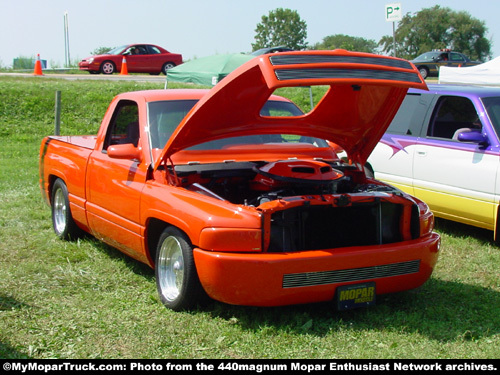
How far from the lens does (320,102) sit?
498cm

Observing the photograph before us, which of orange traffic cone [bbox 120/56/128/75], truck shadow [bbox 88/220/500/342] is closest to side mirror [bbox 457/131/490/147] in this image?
truck shadow [bbox 88/220/500/342]

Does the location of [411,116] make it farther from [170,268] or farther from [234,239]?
[234,239]

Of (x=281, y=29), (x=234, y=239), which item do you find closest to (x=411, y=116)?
(x=234, y=239)

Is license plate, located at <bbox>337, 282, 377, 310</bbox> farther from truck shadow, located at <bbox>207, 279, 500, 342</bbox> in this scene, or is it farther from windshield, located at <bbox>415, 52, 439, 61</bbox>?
windshield, located at <bbox>415, 52, 439, 61</bbox>

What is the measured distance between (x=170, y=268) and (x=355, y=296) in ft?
4.56

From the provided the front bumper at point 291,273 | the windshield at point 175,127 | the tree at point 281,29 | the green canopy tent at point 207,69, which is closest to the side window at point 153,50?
the green canopy tent at point 207,69

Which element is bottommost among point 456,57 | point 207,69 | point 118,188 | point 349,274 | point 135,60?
point 349,274

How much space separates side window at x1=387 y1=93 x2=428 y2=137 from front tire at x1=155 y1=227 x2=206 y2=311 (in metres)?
4.06

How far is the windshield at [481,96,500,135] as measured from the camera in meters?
6.76

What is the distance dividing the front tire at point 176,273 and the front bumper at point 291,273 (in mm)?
139

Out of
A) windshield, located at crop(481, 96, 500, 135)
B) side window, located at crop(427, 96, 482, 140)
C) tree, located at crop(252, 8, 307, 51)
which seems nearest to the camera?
windshield, located at crop(481, 96, 500, 135)

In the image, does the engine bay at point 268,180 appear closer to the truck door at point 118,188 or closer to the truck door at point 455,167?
the truck door at point 118,188
